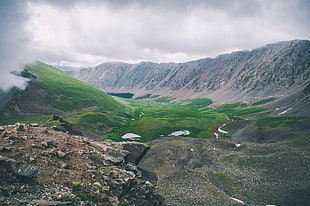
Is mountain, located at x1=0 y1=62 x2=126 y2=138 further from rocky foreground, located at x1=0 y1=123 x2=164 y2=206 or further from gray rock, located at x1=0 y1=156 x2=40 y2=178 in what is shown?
gray rock, located at x1=0 y1=156 x2=40 y2=178

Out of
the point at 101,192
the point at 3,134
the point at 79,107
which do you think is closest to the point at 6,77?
the point at 79,107

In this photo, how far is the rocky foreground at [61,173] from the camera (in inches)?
1000

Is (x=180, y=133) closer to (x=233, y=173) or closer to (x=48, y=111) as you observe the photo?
(x=233, y=173)

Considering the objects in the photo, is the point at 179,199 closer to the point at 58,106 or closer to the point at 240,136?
the point at 240,136

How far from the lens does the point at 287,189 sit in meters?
47.1

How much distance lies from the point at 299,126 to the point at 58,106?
6453 inches

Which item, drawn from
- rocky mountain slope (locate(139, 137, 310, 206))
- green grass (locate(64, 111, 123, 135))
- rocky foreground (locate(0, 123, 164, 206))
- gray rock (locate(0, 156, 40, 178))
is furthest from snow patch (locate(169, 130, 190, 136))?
gray rock (locate(0, 156, 40, 178))

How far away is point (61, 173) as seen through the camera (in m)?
29.8

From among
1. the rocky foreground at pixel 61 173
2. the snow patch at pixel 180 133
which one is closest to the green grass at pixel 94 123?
the snow patch at pixel 180 133

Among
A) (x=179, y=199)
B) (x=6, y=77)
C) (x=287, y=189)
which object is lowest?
(x=179, y=199)

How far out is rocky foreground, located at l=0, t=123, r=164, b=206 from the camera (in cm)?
2539

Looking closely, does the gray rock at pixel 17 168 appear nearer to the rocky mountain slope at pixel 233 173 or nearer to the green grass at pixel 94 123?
the rocky mountain slope at pixel 233 173

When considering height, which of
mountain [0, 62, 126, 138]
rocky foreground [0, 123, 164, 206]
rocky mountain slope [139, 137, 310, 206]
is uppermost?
mountain [0, 62, 126, 138]

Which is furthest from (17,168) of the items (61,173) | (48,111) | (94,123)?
(48,111)
